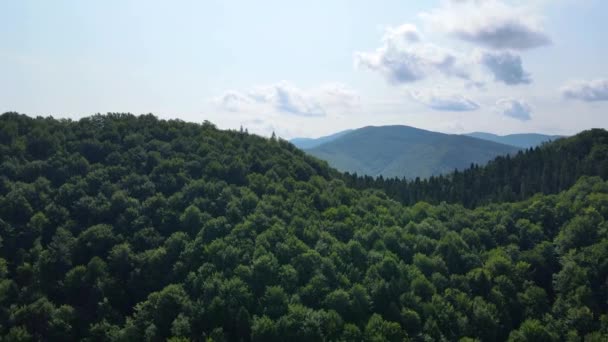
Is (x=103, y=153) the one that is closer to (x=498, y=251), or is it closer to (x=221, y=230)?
(x=221, y=230)

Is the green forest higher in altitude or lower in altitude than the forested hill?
lower

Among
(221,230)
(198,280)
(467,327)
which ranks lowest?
(467,327)

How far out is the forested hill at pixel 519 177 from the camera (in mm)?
136875

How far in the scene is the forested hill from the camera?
137 m

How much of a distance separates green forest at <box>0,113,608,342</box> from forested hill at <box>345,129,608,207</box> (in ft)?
53.4

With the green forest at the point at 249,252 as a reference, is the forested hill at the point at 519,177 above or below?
above

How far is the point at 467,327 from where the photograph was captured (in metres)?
70.6

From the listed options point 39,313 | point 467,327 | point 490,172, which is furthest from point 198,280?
point 490,172

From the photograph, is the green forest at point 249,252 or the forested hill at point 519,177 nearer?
the green forest at point 249,252

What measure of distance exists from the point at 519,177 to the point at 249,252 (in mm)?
111753

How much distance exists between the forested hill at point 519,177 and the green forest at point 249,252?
1627 cm

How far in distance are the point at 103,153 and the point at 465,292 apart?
85.3 meters

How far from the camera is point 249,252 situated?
78.9 m

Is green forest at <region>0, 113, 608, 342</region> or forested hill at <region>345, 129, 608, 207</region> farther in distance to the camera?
forested hill at <region>345, 129, 608, 207</region>
